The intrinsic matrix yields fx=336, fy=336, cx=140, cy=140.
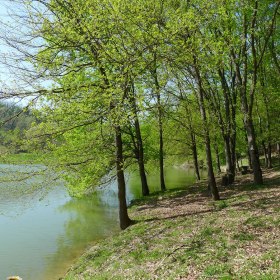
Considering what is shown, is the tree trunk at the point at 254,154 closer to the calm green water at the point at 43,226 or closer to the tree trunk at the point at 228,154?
the tree trunk at the point at 228,154

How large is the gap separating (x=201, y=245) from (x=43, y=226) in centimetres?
1469

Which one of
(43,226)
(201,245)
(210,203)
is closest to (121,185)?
(210,203)

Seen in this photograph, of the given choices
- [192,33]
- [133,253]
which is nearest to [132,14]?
[192,33]

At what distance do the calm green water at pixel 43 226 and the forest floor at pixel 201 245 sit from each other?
2.79m

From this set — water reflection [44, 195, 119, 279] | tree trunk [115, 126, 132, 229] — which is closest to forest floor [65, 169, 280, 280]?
tree trunk [115, 126, 132, 229]

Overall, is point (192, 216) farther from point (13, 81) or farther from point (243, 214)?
point (13, 81)

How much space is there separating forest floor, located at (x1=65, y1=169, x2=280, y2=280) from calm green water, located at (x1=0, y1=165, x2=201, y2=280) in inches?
110

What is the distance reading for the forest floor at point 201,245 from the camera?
9.27 m

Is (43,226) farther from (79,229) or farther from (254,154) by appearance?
(254,154)

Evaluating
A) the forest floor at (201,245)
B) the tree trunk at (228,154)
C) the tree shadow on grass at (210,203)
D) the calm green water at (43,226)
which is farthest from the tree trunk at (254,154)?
the calm green water at (43,226)

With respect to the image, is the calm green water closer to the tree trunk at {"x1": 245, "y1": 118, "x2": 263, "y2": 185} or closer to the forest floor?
the forest floor

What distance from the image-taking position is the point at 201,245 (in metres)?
11.5

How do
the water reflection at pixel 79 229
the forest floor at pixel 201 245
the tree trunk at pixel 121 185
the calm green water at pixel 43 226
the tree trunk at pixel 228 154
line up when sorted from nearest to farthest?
the forest floor at pixel 201 245 → the calm green water at pixel 43 226 → the water reflection at pixel 79 229 → the tree trunk at pixel 121 185 → the tree trunk at pixel 228 154

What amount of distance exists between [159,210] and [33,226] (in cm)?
910
